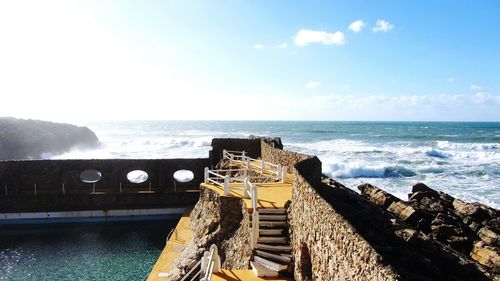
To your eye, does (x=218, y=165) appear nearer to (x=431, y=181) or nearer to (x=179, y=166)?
(x=179, y=166)

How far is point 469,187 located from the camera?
30078 millimetres

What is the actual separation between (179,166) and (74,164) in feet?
20.4

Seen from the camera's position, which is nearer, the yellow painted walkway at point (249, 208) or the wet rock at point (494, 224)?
the yellow painted walkway at point (249, 208)

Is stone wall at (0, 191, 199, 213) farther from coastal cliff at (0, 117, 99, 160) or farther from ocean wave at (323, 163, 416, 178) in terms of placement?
coastal cliff at (0, 117, 99, 160)

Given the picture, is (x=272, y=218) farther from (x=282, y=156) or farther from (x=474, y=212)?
(x=474, y=212)

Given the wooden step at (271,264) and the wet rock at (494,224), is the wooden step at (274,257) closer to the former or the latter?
the wooden step at (271,264)

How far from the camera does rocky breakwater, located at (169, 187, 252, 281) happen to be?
37.6 feet

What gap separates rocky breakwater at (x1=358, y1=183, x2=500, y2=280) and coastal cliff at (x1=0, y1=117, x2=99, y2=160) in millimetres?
44582

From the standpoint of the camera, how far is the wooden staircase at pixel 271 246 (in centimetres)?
918

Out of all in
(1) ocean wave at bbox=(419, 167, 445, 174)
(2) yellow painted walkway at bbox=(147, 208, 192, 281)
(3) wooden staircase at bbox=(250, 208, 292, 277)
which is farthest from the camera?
Answer: (1) ocean wave at bbox=(419, 167, 445, 174)

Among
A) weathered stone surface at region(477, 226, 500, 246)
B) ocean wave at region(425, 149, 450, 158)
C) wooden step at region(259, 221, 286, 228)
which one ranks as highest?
wooden step at region(259, 221, 286, 228)

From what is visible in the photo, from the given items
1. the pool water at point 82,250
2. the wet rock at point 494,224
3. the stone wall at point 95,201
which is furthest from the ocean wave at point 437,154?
the pool water at point 82,250

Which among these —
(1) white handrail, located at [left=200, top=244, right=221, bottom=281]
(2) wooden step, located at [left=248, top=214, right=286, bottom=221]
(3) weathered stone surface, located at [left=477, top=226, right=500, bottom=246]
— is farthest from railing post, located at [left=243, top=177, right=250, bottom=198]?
(3) weathered stone surface, located at [left=477, top=226, right=500, bottom=246]

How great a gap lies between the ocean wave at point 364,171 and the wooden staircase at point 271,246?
27.7 metres
